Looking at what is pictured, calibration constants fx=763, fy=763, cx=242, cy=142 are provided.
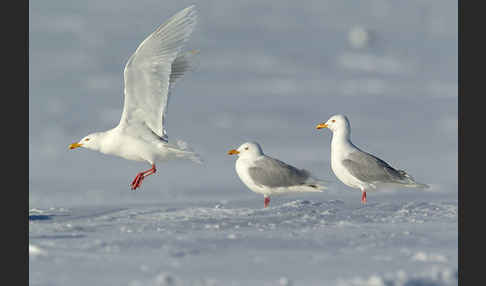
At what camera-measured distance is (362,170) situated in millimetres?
7977

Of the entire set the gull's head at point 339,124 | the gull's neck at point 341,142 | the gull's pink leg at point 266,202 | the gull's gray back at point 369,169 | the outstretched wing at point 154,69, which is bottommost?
the gull's pink leg at point 266,202

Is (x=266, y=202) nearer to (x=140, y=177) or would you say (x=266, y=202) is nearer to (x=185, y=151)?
(x=185, y=151)

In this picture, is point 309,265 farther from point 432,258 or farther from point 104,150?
point 104,150

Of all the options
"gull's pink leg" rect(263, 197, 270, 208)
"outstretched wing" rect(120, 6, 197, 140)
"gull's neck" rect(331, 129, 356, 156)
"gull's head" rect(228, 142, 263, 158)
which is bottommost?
"gull's pink leg" rect(263, 197, 270, 208)

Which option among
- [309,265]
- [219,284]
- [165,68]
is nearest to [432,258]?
[309,265]

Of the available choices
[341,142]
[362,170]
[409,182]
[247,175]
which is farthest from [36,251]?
[409,182]

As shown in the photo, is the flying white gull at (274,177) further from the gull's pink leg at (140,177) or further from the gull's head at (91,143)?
the gull's head at (91,143)

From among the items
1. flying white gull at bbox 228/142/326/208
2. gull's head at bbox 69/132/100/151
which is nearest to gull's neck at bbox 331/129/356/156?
flying white gull at bbox 228/142/326/208

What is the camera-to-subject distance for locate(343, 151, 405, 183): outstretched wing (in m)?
7.98

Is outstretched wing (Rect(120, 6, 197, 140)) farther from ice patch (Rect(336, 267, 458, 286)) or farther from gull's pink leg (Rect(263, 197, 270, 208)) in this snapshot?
ice patch (Rect(336, 267, 458, 286))

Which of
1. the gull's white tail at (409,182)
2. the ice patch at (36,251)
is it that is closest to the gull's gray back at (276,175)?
the gull's white tail at (409,182)

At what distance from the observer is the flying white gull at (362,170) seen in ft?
26.2

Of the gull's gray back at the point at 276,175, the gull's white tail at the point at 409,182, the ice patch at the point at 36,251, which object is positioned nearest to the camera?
the ice patch at the point at 36,251

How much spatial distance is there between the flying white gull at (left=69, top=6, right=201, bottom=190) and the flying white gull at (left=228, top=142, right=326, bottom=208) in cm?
79
